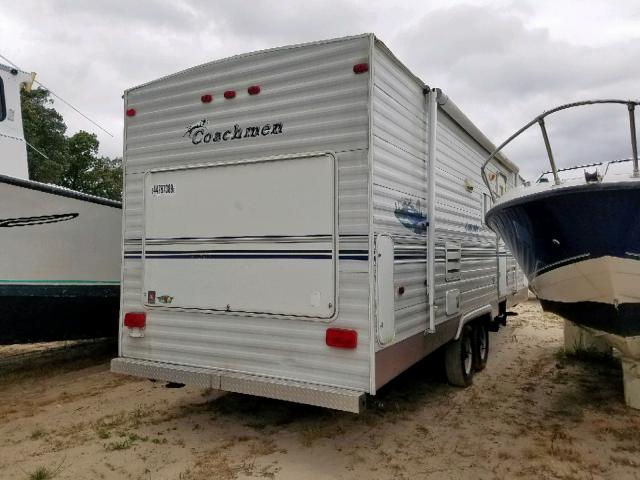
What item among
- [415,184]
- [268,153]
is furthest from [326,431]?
[268,153]

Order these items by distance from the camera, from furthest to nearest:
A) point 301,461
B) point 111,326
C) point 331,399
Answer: point 111,326, point 301,461, point 331,399

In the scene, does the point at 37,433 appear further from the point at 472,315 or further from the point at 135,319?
the point at 472,315

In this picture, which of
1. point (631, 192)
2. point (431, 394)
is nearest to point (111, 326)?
point (431, 394)

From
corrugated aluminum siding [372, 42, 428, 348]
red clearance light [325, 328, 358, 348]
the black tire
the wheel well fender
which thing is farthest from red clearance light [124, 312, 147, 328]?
the black tire

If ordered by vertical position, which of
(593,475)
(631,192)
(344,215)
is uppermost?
(631,192)

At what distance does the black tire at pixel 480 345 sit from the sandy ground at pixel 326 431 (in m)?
0.24

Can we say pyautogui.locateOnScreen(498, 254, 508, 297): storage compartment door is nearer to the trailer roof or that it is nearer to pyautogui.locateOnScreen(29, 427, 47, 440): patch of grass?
the trailer roof

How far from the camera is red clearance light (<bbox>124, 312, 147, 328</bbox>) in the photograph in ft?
15.3

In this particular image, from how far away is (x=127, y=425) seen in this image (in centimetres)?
473

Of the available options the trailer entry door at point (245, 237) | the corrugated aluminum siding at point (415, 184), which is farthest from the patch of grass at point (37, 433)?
the corrugated aluminum siding at point (415, 184)

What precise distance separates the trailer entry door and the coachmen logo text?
0.25 m

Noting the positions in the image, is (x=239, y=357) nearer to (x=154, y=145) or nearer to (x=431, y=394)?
(x=154, y=145)

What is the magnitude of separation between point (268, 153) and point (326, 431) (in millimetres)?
2604

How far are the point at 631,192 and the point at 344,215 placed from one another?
101 inches
